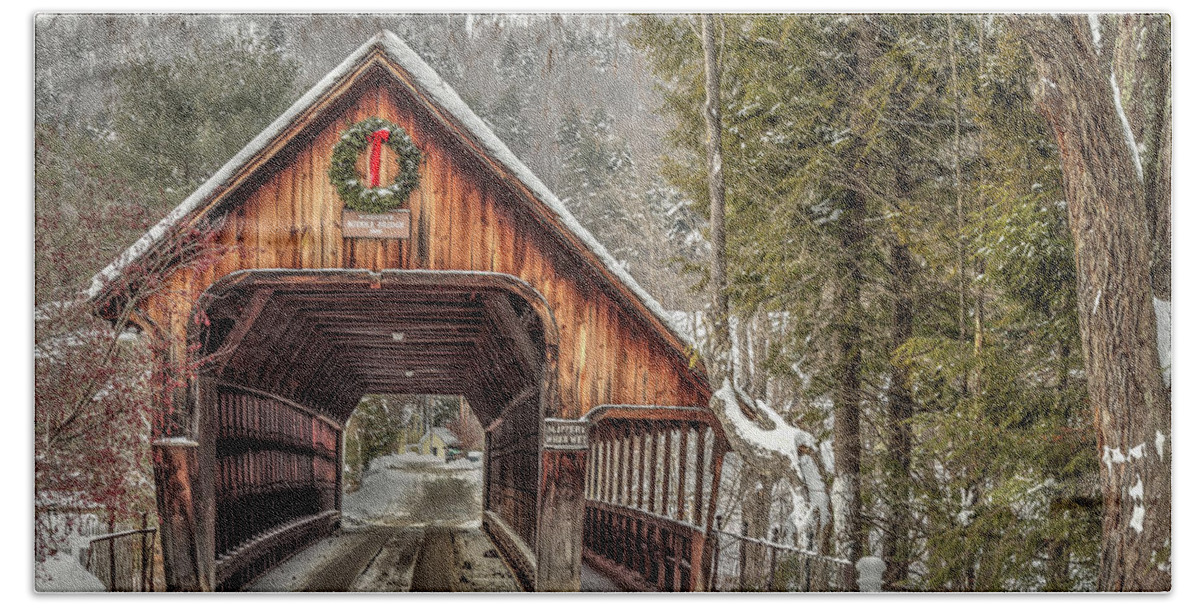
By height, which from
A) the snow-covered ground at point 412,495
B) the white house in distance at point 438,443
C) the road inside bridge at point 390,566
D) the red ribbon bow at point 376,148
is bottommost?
the road inside bridge at point 390,566

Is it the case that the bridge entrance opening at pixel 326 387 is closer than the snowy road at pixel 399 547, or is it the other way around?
the bridge entrance opening at pixel 326 387

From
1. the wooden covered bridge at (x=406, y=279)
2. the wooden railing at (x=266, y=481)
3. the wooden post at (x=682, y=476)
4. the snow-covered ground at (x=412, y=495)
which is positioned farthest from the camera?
the snow-covered ground at (x=412, y=495)

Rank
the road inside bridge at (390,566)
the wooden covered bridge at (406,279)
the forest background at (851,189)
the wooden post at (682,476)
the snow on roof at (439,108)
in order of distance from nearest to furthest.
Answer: the snow on roof at (439,108) → the wooden covered bridge at (406,279) → the forest background at (851,189) → the road inside bridge at (390,566) → the wooden post at (682,476)

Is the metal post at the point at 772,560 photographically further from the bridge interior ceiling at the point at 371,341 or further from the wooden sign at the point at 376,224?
the wooden sign at the point at 376,224

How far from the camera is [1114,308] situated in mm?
8508

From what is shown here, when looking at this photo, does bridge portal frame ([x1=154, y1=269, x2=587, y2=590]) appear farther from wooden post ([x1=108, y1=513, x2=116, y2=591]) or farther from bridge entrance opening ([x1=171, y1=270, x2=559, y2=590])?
wooden post ([x1=108, y1=513, x2=116, y2=591])

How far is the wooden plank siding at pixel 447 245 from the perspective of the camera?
854cm

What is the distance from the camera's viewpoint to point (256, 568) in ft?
29.9

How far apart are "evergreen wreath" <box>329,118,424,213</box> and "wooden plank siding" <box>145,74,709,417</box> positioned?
0.06m

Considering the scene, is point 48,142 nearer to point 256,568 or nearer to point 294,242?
point 294,242

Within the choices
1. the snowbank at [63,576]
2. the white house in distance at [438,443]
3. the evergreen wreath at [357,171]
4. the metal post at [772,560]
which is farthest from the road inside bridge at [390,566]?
the evergreen wreath at [357,171]

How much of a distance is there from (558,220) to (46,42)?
3.93 metres

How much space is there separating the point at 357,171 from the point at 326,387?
21.0ft

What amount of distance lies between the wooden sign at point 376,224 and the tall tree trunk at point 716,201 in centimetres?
225
